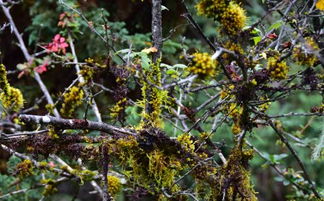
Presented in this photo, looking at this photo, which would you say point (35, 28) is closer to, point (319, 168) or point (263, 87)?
point (263, 87)

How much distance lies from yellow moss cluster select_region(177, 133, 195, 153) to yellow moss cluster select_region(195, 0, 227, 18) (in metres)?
0.56

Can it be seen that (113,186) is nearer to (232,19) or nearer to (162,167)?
(162,167)

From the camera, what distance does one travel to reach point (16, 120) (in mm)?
1588

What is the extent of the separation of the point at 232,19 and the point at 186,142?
60cm

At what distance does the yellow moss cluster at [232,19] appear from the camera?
5.22ft

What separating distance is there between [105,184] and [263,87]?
732 mm

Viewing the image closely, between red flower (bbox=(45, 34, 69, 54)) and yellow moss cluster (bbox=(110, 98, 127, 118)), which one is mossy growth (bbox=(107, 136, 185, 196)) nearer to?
yellow moss cluster (bbox=(110, 98, 127, 118))

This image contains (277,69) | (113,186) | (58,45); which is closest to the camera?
(277,69)

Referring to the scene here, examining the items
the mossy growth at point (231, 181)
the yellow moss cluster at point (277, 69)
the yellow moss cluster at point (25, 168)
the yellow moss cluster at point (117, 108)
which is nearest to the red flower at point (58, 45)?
the yellow moss cluster at point (117, 108)

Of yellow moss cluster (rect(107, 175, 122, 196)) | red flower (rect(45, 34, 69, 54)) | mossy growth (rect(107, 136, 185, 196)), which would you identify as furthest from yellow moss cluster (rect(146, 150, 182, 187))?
red flower (rect(45, 34, 69, 54))

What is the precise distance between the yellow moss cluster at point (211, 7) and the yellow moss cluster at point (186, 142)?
1.84 feet

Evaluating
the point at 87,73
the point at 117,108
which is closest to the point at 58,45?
the point at 117,108

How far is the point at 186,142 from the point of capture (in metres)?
1.94

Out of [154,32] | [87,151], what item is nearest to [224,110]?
[154,32]
